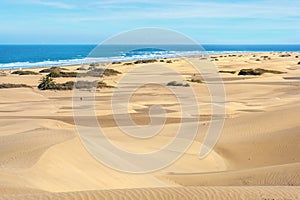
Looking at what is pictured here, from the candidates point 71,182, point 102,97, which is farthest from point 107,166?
point 102,97

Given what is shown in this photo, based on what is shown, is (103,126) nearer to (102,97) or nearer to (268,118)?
(268,118)

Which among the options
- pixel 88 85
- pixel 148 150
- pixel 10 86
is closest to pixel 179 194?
pixel 148 150

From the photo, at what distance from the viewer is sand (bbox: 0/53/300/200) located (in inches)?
328

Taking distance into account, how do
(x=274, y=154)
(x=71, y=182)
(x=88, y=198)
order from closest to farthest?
(x=88, y=198) → (x=71, y=182) → (x=274, y=154)

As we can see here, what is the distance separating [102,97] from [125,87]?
6.42 m

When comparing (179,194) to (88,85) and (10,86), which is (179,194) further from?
(10,86)

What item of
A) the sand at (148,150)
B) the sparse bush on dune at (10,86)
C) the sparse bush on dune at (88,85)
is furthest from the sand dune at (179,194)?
the sparse bush on dune at (10,86)

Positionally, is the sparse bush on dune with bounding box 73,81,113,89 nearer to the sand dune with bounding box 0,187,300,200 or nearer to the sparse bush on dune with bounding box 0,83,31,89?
the sparse bush on dune with bounding box 0,83,31,89

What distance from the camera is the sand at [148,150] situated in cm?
833

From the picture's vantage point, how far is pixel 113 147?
1422cm

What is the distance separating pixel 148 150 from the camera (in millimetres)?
14672

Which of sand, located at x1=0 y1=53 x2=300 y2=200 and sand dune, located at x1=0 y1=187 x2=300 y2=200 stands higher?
sand dune, located at x1=0 y1=187 x2=300 y2=200

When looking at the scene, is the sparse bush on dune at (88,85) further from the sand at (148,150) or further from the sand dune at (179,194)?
the sand dune at (179,194)

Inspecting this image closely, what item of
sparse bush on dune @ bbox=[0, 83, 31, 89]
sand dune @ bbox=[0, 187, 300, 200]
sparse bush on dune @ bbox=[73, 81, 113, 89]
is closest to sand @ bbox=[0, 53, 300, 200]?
sand dune @ bbox=[0, 187, 300, 200]
